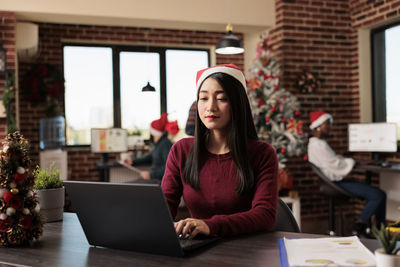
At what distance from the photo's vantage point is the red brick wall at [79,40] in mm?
6402

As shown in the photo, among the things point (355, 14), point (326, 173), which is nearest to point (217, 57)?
point (355, 14)

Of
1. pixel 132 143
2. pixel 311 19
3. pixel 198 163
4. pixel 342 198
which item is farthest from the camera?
pixel 132 143

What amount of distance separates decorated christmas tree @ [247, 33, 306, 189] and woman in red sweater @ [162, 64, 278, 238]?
3.09m

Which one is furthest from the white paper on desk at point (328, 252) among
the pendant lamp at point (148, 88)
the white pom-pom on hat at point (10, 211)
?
the pendant lamp at point (148, 88)

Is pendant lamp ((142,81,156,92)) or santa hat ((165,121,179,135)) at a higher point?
Answer: pendant lamp ((142,81,156,92))

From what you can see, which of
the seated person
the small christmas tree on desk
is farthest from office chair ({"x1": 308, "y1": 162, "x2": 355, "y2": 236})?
the small christmas tree on desk

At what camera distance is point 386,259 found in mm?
930

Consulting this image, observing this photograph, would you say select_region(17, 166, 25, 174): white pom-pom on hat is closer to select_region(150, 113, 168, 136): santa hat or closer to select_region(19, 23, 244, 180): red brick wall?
select_region(150, 113, 168, 136): santa hat

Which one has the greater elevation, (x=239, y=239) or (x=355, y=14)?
(x=355, y=14)

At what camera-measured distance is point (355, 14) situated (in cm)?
549

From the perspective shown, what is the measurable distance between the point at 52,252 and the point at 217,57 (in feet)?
20.5

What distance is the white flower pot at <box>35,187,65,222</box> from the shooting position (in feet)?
5.61

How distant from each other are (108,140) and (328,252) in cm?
521

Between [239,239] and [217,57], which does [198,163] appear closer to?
[239,239]
